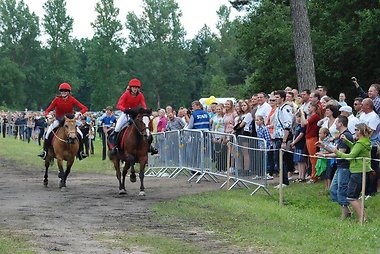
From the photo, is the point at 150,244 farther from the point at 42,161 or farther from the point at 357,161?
the point at 42,161

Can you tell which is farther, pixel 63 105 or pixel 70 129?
pixel 63 105

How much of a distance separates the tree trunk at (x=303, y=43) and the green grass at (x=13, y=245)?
1406 cm

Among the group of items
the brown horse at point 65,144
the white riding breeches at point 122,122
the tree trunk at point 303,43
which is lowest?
the brown horse at point 65,144

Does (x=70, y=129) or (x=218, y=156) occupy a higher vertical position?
(x=70, y=129)

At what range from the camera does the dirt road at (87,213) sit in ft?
37.5

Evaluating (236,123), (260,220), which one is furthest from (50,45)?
(260,220)

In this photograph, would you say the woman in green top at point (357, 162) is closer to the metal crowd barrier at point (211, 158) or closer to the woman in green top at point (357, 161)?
the woman in green top at point (357, 161)

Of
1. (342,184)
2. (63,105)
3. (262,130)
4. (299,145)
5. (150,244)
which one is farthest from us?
(63,105)

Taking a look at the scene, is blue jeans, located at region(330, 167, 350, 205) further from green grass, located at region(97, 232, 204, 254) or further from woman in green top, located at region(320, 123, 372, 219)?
green grass, located at region(97, 232, 204, 254)

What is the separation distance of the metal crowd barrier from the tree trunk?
443 centimetres

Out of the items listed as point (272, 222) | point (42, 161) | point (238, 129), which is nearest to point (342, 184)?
point (272, 222)

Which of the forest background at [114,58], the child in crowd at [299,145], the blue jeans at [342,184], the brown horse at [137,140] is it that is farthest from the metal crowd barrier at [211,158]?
the forest background at [114,58]

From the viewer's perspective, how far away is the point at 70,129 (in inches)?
797

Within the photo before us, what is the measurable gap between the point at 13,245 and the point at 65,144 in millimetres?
9697
